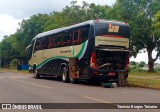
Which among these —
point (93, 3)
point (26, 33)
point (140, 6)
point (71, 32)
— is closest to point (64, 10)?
point (93, 3)

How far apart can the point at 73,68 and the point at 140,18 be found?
30.8 metres

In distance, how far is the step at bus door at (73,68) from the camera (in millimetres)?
24911

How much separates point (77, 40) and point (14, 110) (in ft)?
44.3

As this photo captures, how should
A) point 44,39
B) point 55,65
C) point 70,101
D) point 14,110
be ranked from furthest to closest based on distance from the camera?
point 44,39, point 55,65, point 70,101, point 14,110

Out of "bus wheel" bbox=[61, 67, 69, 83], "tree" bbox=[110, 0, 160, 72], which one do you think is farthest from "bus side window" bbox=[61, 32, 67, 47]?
"tree" bbox=[110, 0, 160, 72]

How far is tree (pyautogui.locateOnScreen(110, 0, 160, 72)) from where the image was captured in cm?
Result: 5416

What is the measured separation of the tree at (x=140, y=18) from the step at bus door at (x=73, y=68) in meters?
29.7

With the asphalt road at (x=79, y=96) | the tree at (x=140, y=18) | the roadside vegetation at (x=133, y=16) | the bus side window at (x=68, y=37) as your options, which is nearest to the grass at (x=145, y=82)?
the asphalt road at (x=79, y=96)

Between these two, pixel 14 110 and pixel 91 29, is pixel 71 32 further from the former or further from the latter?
pixel 14 110

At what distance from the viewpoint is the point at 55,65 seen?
2909 cm

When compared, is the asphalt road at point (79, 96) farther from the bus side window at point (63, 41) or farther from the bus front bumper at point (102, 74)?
the bus side window at point (63, 41)

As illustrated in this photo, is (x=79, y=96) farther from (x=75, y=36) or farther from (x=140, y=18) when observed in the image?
(x=140, y=18)

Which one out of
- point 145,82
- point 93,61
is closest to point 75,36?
point 93,61

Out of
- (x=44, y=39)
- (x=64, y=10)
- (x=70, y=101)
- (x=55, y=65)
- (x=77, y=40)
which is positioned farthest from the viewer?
(x=64, y=10)
